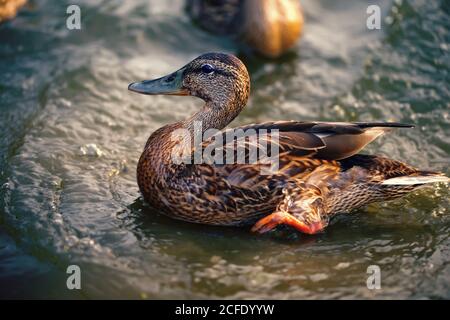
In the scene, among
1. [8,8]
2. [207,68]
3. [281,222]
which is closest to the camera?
[281,222]

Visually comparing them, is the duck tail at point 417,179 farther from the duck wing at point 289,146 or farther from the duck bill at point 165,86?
the duck bill at point 165,86

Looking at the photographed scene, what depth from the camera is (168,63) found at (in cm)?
858

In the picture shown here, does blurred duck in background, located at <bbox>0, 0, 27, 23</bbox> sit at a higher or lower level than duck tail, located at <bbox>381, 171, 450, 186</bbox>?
higher

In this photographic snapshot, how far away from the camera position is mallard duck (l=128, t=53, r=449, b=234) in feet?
17.2

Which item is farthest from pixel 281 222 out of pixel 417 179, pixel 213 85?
pixel 213 85

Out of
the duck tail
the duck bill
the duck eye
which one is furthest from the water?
the duck eye

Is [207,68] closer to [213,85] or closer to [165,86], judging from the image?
[213,85]

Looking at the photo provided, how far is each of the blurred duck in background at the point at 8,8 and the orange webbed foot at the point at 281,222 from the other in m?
5.28

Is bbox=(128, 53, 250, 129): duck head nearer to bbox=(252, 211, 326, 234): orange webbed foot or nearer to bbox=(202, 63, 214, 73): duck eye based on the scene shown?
bbox=(202, 63, 214, 73): duck eye

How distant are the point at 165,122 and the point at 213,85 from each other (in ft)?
5.30

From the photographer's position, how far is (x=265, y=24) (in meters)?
8.52
